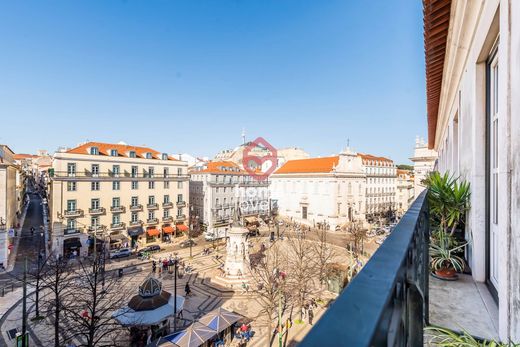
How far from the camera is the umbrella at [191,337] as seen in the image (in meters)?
10.5

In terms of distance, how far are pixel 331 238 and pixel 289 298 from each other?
21.0m

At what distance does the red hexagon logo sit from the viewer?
5903 centimetres

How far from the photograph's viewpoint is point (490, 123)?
12.3 ft

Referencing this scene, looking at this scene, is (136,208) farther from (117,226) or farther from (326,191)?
(326,191)

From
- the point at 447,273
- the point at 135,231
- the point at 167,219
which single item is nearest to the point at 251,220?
the point at 167,219

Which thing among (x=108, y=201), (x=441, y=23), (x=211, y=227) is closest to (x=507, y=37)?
(x=441, y=23)

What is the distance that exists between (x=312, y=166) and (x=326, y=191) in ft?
21.3

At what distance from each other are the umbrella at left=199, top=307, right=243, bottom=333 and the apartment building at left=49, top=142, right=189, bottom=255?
1831 cm

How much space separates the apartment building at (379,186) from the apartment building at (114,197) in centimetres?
3089

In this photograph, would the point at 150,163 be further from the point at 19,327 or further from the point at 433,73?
the point at 433,73

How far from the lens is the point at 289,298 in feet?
52.1

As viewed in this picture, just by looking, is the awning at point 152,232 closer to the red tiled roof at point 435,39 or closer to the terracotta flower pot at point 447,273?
the red tiled roof at point 435,39

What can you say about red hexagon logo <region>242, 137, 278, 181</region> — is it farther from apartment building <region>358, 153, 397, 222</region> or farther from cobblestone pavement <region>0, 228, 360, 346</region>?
cobblestone pavement <region>0, 228, 360, 346</region>

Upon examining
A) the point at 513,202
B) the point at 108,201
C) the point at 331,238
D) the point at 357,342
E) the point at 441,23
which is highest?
the point at 441,23
